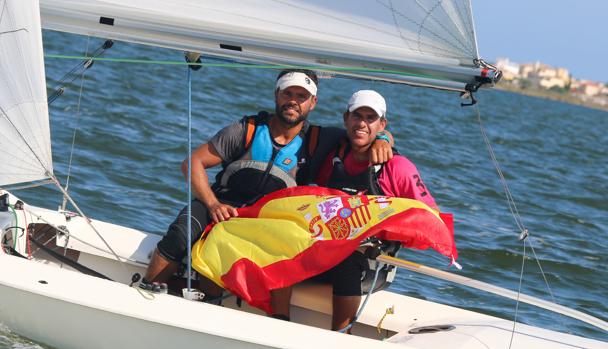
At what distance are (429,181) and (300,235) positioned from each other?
239 inches

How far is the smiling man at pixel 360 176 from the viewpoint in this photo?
152 inches

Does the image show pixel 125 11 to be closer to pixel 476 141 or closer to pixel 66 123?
pixel 66 123

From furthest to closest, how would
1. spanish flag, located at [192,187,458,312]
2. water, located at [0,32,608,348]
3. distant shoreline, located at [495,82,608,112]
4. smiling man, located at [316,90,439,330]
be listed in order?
distant shoreline, located at [495,82,608,112] < water, located at [0,32,608,348] < smiling man, located at [316,90,439,330] < spanish flag, located at [192,187,458,312]

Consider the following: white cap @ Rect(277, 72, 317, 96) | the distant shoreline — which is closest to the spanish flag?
white cap @ Rect(277, 72, 317, 96)

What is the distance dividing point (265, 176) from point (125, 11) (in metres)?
0.90

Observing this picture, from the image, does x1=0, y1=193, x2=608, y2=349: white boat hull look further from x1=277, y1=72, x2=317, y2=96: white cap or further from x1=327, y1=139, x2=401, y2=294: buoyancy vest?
x1=277, y1=72, x2=317, y2=96: white cap

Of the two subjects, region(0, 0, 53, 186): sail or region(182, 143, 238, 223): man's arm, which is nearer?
region(0, 0, 53, 186): sail

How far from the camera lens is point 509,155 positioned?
14859 millimetres

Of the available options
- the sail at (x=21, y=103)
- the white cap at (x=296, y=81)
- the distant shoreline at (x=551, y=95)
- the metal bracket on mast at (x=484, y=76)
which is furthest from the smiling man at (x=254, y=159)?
the distant shoreline at (x=551, y=95)

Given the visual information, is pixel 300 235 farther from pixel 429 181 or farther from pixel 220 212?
pixel 429 181

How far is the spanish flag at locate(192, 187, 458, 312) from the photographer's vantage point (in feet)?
12.1

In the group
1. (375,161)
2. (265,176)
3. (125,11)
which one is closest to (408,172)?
(375,161)

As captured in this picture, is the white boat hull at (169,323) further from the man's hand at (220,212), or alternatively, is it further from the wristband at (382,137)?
the wristband at (382,137)

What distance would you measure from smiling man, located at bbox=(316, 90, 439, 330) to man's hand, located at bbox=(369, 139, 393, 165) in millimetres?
42
